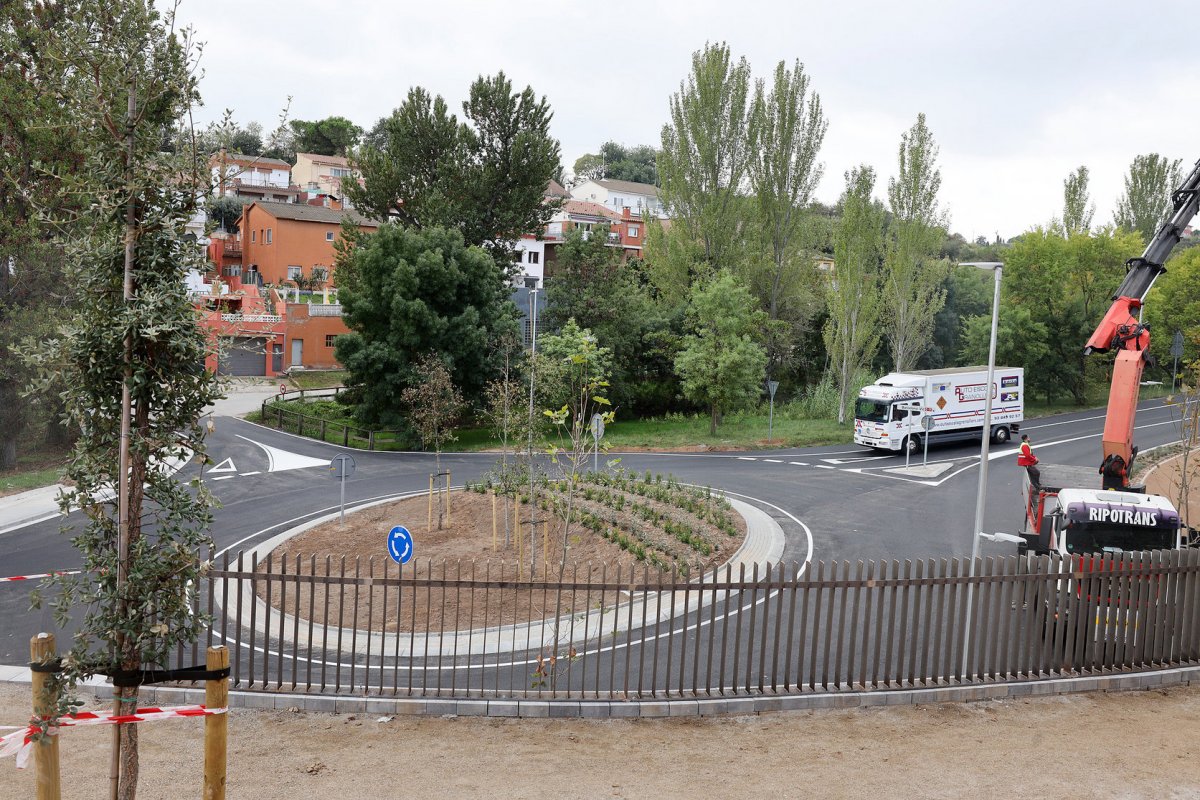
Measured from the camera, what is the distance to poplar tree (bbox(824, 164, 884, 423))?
133ft

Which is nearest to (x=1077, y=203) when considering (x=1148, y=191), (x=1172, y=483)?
(x=1148, y=191)

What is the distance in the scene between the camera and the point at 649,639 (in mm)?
12719

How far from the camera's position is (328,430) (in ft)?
121

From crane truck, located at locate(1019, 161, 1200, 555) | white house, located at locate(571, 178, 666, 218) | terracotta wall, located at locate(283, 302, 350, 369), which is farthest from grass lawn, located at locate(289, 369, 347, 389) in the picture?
white house, located at locate(571, 178, 666, 218)

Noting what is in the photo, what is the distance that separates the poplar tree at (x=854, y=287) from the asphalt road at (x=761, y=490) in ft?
25.2

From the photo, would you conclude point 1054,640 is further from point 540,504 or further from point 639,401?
point 639,401

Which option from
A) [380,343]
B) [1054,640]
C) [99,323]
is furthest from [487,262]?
[99,323]

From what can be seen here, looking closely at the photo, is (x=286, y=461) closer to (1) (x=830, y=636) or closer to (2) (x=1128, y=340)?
(1) (x=830, y=636)

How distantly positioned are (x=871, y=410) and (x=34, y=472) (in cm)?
2791

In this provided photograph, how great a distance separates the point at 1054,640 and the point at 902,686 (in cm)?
210

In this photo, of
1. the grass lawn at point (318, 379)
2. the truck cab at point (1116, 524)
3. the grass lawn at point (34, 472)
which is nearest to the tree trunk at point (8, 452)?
the grass lawn at point (34, 472)

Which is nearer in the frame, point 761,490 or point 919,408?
point 761,490

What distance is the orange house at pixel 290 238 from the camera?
59062 mm

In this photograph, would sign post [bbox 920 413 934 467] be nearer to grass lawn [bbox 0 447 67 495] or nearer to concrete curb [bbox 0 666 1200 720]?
concrete curb [bbox 0 666 1200 720]
